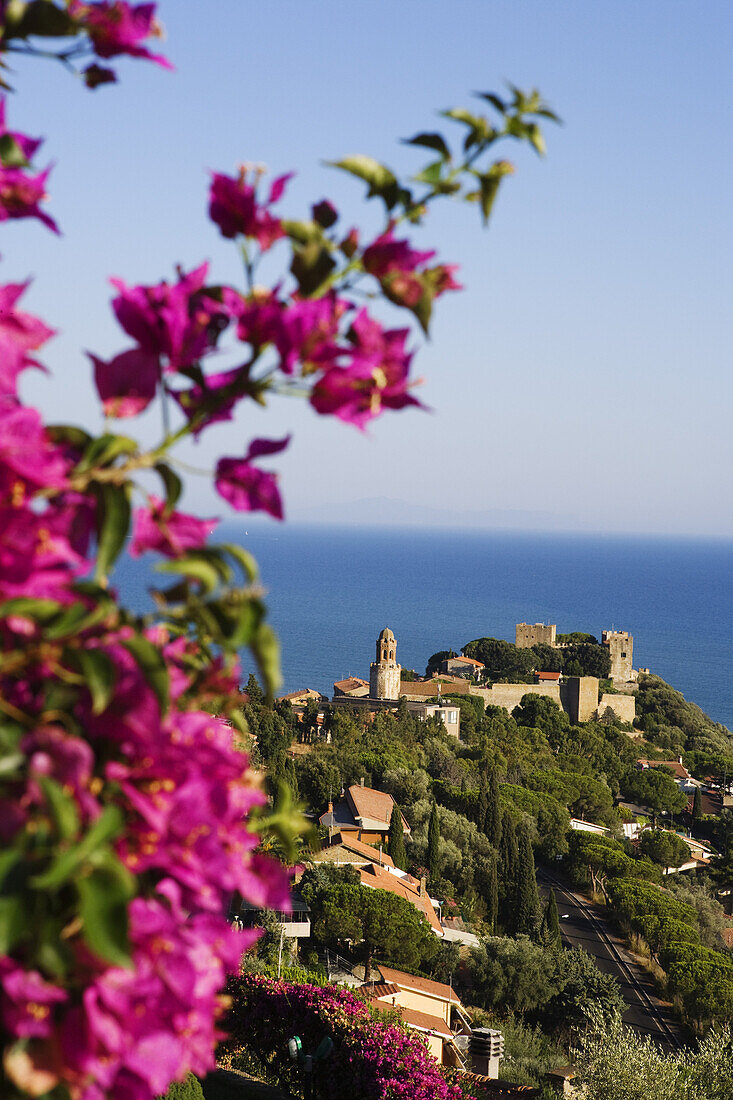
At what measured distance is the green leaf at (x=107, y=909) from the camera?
20.1 inches

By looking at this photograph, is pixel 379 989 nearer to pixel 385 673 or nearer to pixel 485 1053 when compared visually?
pixel 485 1053

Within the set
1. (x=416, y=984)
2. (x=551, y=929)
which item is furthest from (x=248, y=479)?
(x=551, y=929)

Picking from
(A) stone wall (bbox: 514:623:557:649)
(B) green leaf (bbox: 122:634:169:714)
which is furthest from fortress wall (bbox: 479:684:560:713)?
(B) green leaf (bbox: 122:634:169:714)

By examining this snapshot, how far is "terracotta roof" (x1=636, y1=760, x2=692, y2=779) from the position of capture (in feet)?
108

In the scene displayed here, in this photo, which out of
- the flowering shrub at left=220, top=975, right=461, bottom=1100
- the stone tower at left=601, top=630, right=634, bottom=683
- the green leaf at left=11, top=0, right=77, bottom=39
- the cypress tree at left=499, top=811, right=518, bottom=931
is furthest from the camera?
the stone tower at left=601, top=630, right=634, bottom=683

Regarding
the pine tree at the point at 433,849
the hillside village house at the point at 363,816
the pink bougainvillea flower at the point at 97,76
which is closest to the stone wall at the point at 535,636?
the hillside village house at the point at 363,816

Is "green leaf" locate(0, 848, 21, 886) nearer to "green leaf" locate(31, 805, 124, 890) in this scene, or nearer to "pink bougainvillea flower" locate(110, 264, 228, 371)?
"green leaf" locate(31, 805, 124, 890)

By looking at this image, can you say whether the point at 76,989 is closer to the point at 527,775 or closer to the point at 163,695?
the point at 163,695

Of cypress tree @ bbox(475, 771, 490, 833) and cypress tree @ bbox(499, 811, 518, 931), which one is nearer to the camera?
cypress tree @ bbox(499, 811, 518, 931)

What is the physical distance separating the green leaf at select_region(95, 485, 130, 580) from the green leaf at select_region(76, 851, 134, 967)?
0.59 ft

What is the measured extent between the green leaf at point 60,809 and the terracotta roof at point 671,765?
34356mm

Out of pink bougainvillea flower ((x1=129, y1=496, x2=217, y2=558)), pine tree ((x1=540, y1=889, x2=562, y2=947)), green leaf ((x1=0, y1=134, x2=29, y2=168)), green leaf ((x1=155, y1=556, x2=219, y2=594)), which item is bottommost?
pine tree ((x1=540, y1=889, x2=562, y2=947))

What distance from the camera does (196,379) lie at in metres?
0.74

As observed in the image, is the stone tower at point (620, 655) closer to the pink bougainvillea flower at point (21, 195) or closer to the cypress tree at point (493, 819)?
the cypress tree at point (493, 819)
